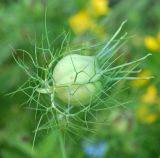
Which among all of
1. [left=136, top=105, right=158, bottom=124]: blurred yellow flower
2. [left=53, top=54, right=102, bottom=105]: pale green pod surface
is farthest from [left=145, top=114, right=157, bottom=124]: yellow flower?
[left=53, top=54, right=102, bottom=105]: pale green pod surface

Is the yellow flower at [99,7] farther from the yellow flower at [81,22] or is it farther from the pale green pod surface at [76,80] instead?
the pale green pod surface at [76,80]

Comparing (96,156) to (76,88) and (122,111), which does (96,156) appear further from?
(76,88)

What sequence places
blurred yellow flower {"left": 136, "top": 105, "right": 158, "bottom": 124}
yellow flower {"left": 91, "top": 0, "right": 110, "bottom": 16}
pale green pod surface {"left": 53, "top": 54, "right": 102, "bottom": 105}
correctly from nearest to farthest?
pale green pod surface {"left": 53, "top": 54, "right": 102, "bottom": 105}, blurred yellow flower {"left": 136, "top": 105, "right": 158, "bottom": 124}, yellow flower {"left": 91, "top": 0, "right": 110, "bottom": 16}

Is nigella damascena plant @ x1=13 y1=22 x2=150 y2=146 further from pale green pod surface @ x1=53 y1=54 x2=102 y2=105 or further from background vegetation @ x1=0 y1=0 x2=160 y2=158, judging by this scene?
background vegetation @ x1=0 y1=0 x2=160 y2=158

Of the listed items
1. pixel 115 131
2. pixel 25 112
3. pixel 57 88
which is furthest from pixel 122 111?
pixel 57 88

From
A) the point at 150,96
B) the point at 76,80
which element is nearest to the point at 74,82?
the point at 76,80
